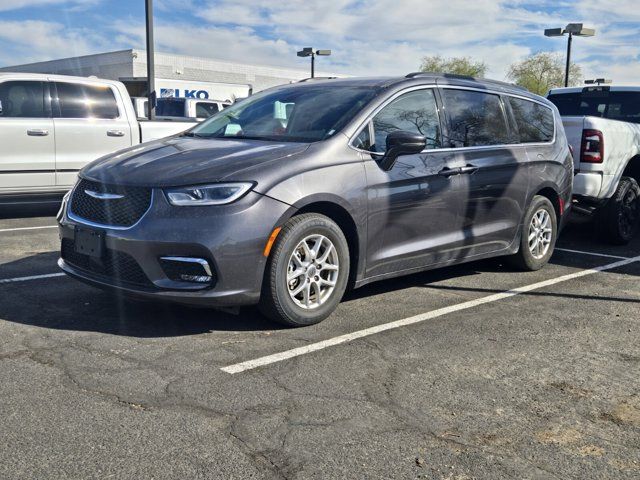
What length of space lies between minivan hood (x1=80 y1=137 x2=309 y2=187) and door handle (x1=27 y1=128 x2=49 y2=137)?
471 cm

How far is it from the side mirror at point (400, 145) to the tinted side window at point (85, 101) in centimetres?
613

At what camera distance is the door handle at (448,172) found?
550 centimetres

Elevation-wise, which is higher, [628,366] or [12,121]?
[12,121]

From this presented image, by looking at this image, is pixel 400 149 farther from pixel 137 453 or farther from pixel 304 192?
pixel 137 453

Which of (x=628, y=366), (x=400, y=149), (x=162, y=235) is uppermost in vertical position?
(x=400, y=149)

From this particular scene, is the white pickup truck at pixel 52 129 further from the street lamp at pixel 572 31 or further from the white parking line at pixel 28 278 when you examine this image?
the street lamp at pixel 572 31

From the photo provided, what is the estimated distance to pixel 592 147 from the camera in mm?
7770

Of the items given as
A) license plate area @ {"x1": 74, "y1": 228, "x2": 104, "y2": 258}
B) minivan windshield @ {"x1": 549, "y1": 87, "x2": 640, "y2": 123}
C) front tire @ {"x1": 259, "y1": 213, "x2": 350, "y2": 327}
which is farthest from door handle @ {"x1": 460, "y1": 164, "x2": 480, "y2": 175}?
minivan windshield @ {"x1": 549, "y1": 87, "x2": 640, "y2": 123}

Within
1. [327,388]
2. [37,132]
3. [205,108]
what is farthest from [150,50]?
[327,388]

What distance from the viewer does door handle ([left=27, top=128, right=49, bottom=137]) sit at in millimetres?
9289

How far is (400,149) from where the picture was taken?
4.99 meters

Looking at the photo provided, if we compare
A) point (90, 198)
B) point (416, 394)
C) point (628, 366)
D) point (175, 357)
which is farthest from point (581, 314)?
point (90, 198)

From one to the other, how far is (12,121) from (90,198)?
5.21 metres

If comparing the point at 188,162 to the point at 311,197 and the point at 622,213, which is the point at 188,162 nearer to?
the point at 311,197
